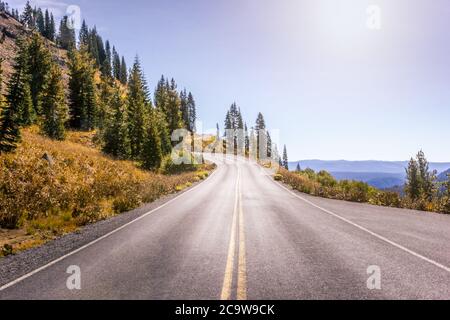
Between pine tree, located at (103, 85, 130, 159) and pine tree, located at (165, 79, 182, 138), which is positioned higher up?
pine tree, located at (165, 79, 182, 138)

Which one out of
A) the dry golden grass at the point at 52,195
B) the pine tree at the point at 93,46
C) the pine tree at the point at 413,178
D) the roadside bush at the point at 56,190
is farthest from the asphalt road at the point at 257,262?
the pine tree at the point at 93,46

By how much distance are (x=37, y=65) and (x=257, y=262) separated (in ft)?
195

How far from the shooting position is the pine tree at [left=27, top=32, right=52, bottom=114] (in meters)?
49.0

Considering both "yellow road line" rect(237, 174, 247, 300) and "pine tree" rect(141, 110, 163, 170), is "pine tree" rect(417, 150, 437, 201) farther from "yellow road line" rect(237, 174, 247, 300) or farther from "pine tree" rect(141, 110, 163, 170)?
"yellow road line" rect(237, 174, 247, 300)

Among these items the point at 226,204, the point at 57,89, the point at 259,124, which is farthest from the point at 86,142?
the point at 259,124

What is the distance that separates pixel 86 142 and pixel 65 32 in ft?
416

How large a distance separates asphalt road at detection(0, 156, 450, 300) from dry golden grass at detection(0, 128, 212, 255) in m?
2.97

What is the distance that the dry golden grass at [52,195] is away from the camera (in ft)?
35.4

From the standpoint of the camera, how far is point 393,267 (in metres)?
5.95

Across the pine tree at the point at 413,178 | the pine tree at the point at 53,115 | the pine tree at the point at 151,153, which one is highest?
the pine tree at the point at 53,115

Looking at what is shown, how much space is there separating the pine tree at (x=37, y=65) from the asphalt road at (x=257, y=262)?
49766mm

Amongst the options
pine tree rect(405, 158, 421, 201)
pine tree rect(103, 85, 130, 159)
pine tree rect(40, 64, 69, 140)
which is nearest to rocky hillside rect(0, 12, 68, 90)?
pine tree rect(40, 64, 69, 140)

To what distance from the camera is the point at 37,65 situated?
51375 millimetres

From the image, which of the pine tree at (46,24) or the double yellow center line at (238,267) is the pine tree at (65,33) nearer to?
the pine tree at (46,24)
